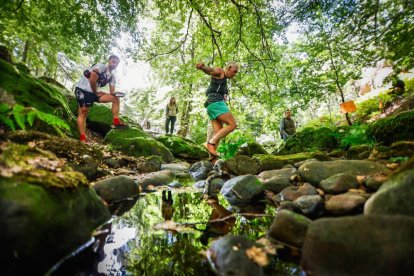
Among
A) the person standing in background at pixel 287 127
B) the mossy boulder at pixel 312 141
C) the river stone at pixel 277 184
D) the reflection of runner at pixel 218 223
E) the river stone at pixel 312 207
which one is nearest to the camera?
the reflection of runner at pixel 218 223

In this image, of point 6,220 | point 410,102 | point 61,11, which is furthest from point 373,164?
point 410,102

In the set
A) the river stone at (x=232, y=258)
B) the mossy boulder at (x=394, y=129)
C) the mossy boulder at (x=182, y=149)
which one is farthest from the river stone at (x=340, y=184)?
the mossy boulder at (x=182, y=149)

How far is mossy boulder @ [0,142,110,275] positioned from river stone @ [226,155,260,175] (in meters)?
3.32

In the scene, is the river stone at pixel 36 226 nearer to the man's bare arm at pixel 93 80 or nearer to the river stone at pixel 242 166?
the river stone at pixel 242 166

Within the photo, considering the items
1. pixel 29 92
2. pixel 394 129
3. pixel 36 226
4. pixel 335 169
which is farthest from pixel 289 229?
pixel 29 92

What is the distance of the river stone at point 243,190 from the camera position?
12.2 feet

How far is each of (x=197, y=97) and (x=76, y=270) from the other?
36.8 ft

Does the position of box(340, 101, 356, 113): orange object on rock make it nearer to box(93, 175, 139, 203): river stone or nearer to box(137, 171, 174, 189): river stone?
box(137, 171, 174, 189): river stone

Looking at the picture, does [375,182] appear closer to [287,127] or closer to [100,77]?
[100,77]

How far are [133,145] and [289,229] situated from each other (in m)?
6.22

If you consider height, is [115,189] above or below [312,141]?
below

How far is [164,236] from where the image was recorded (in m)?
2.26

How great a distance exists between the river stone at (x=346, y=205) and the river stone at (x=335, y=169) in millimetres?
1163

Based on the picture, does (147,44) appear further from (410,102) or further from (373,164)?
(410,102)
